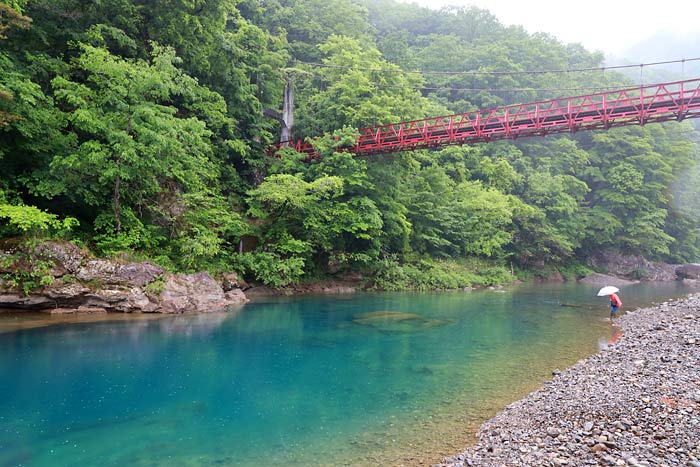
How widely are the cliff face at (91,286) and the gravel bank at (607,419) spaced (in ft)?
36.3

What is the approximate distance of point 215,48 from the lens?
19453 millimetres

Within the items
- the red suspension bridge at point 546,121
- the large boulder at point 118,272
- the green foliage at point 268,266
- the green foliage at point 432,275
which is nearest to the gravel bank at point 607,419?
the red suspension bridge at point 546,121

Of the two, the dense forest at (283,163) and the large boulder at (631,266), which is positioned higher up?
the dense forest at (283,163)

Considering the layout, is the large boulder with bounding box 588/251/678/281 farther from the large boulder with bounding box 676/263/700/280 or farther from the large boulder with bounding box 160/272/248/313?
the large boulder with bounding box 160/272/248/313

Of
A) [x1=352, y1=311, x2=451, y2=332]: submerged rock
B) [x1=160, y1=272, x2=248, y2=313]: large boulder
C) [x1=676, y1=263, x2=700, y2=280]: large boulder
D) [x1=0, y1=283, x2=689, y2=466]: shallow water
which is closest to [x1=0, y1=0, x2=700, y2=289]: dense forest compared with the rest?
[x1=160, y1=272, x2=248, y2=313]: large boulder

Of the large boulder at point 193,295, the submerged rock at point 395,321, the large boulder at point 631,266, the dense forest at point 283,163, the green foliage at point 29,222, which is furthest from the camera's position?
the large boulder at point 631,266

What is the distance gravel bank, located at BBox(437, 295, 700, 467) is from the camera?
4012 mm

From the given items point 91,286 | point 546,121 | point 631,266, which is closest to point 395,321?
point 91,286

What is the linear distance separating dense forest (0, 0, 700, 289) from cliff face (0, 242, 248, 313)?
2.57 ft

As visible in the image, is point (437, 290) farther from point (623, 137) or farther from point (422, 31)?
point (422, 31)

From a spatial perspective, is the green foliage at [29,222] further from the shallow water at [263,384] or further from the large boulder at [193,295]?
the large boulder at [193,295]

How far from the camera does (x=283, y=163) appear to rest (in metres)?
21.4

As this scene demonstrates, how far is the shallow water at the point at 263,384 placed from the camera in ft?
15.9

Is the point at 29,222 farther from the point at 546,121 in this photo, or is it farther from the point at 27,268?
the point at 546,121
